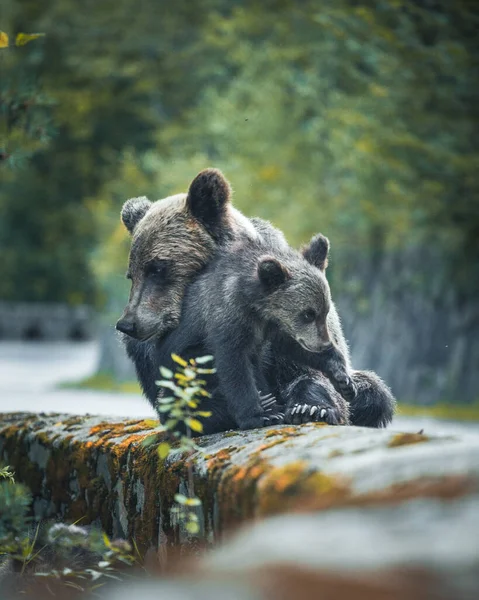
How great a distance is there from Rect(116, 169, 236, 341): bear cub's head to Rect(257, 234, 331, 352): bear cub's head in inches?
15.3

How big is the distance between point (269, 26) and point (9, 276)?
1303 centimetres

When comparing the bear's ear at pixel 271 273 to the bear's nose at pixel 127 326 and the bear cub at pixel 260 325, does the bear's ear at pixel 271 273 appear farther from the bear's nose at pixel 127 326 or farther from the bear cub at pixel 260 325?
the bear's nose at pixel 127 326

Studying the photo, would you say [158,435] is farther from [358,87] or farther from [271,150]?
[358,87]

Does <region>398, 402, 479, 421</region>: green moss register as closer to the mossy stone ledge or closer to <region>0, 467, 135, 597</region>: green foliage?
the mossy stone ledge

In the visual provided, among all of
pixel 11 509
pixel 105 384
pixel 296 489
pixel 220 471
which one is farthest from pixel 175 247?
pixel 105 384

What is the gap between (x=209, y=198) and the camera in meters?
4.18

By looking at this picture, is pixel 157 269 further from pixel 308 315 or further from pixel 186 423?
pixel 186 423

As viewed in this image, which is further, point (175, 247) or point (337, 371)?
point (175, 247)

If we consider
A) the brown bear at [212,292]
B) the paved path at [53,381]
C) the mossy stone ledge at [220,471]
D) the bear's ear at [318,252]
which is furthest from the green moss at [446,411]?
the bear's ear at [318,252]

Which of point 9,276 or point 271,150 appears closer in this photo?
point 271,150

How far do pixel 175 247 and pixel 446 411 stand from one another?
11.8 metres

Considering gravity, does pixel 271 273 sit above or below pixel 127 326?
A: above

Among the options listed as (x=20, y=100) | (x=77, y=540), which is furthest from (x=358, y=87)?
(x=77, y=540)

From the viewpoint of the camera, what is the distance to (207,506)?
353 cm
